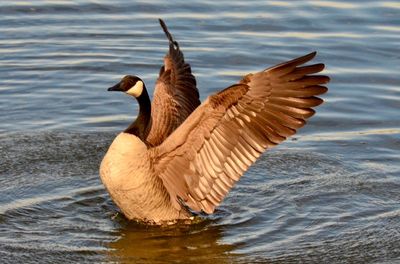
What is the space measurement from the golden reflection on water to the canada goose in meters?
0.18

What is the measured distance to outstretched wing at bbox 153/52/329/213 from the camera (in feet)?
26.7

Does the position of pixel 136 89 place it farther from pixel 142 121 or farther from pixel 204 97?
pixel 204 97

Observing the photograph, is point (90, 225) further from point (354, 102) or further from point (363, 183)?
point (354, 102)

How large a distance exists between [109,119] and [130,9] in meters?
4.08

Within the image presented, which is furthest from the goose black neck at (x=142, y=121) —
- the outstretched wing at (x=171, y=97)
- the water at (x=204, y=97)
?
the water at (x=204, y=97)

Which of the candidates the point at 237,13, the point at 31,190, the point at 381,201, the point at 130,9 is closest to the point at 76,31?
the point at 130,9

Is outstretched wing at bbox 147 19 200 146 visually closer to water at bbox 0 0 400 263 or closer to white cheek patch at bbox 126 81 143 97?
white cheek patch at bbox 126 81 143 97

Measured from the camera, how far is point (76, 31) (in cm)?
1441

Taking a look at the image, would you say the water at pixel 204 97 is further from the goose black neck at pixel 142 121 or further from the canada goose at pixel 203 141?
the goose black neck at pixel 142 121

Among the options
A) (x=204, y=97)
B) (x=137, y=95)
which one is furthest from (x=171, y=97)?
(x=204, y=97)

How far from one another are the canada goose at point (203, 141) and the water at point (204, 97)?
310mm

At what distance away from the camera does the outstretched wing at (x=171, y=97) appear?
9.74 metres

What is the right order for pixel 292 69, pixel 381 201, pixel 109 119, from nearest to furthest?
pixel 292 69 → pixel 381 201 → pixel 109 119

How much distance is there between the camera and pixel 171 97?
400 inches
